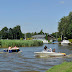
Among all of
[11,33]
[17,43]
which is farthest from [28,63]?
[11,33]

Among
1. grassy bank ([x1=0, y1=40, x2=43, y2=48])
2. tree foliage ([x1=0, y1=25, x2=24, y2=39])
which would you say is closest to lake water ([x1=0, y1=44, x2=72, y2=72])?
grassy bank ([x1=0, y1=40, x2=43, y2=48])

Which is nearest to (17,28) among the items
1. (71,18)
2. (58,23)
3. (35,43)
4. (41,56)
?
(58,23)

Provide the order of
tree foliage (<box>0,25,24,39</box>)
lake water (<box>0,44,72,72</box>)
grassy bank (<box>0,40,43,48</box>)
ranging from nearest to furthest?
lake water (<box>0,44,72,72</box>), grassy bank (<box>0,40,43,48</box>), tree foliage (<box>0,25,24,39</box>)

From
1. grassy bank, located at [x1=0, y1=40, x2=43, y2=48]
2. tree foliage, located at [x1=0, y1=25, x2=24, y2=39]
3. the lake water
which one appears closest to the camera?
the lake water

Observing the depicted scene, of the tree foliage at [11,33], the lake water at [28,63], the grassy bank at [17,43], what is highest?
the tree foliage at [11,33]

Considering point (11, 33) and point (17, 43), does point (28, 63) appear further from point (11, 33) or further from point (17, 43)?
point (11, 33)

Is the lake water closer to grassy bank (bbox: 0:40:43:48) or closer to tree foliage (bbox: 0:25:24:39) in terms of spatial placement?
grassy bank (bbox: 0:40:43:48)

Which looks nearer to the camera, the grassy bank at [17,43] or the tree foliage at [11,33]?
the grassy bank at [17,43]

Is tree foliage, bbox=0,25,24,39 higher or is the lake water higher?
tree foliage, bbox=0,25,24,39

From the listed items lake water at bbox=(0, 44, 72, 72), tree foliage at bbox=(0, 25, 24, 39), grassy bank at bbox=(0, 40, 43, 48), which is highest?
tree foliage at bbox=(0, 25, 24, 39)

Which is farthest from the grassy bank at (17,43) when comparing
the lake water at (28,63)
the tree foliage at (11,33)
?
the tree foliage at (11,33)

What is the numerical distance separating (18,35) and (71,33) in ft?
225

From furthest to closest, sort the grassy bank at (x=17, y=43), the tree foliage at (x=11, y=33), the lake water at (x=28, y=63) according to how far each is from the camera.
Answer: the tree foliage at (x=11, y=33) → the grassy bank at (x=17, y=43) → the lake water at (x=28, y=63)

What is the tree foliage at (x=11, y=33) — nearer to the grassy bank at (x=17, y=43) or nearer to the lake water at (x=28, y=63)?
the grassy bank at (x=17, y=43)
